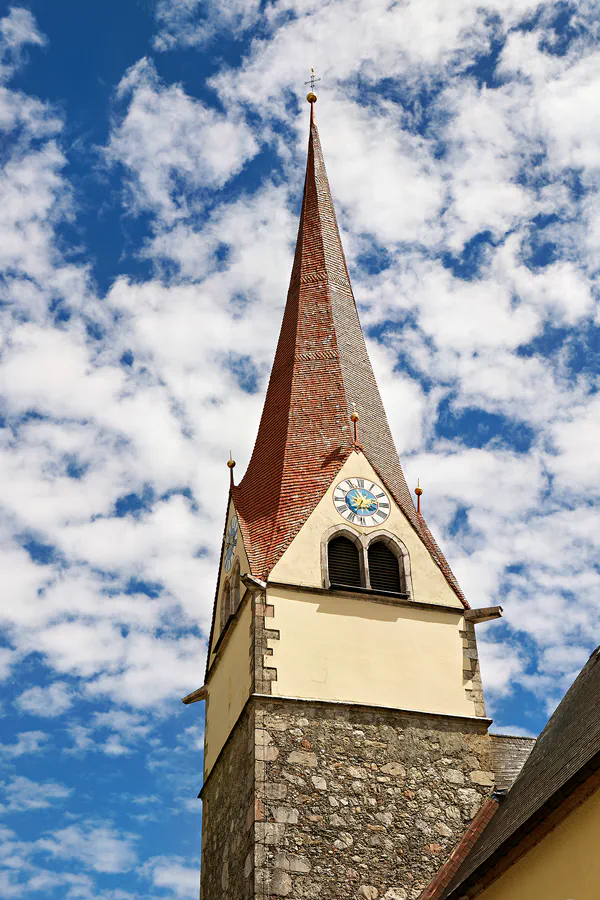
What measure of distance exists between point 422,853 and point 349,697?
2.02 metres

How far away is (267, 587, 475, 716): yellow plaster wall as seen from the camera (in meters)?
13.9

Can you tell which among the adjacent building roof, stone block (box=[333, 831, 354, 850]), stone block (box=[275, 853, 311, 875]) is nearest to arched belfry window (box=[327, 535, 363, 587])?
the adjacent building roof

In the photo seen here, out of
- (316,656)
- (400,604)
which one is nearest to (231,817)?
(316,656)

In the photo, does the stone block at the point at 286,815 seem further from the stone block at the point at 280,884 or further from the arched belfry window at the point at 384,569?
the arched belfry window at the point at 384,569

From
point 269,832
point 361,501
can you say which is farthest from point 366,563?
point 269,832

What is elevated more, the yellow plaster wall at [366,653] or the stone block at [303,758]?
the yellow plaster wall at [366,653]

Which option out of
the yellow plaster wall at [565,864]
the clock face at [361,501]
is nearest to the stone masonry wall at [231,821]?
the yellow plaster wall at [565,864]

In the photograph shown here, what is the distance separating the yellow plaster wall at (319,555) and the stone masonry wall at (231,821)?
2.02 metres

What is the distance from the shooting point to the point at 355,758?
13.3 metres

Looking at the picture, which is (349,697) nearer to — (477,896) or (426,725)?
(426,725)

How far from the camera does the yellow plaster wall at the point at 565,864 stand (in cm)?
912

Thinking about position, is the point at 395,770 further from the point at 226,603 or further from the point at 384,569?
the point at 226,603

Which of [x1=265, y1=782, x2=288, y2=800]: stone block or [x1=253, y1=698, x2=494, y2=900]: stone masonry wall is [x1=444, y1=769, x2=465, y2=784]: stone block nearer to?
[x1=253, y1=698, x2=494, y2=900]: stone masonry wall

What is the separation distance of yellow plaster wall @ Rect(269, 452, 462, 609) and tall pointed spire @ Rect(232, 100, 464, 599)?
116 millimetres
